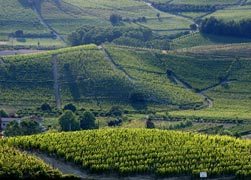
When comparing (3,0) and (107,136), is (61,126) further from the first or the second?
(3,0)

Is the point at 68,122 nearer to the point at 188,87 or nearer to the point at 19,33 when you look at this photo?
the point at 188,87

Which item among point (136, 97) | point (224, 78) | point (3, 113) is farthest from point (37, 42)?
point (3, 113)

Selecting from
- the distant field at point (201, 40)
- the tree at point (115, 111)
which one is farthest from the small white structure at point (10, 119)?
the distant field at point (201, 40)

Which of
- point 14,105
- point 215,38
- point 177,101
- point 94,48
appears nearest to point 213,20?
point 215,38

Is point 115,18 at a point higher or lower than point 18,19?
lower

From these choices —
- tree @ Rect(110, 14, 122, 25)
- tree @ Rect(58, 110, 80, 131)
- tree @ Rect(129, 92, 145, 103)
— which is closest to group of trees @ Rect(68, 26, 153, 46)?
tree @ Rect(110, 14, 122, 25)

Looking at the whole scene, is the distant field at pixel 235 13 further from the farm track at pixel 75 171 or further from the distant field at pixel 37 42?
the farm track at pixel 75 171

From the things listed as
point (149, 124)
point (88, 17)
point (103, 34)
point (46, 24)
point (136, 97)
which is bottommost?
point (149, 124)
